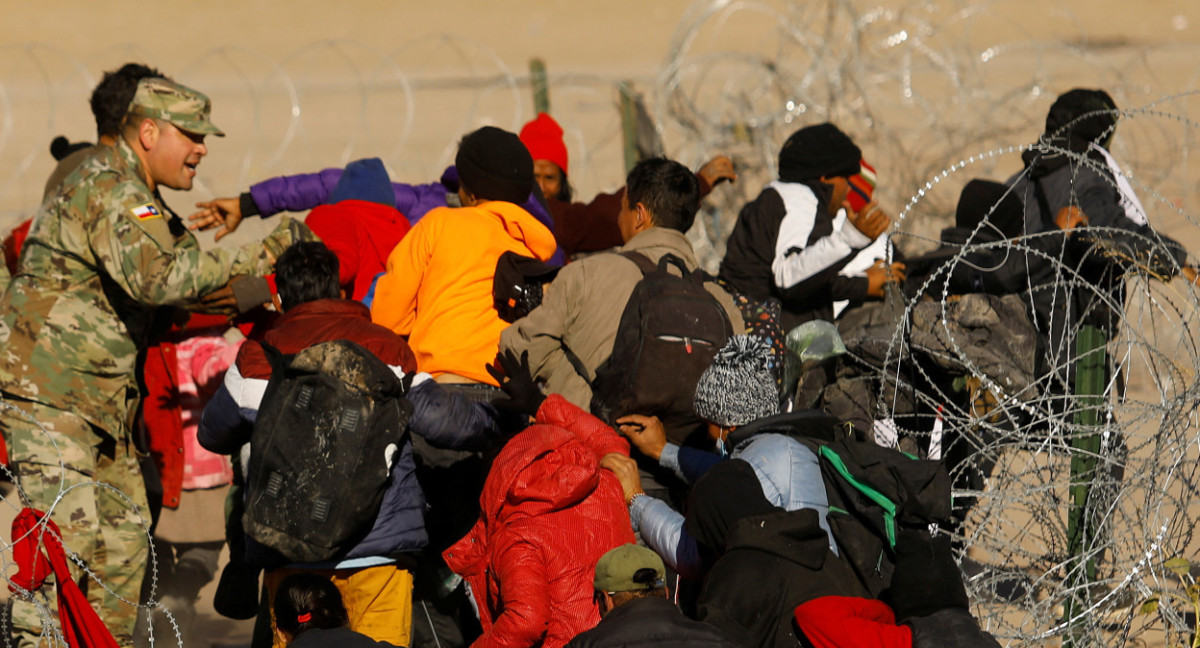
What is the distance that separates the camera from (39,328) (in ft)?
13.1

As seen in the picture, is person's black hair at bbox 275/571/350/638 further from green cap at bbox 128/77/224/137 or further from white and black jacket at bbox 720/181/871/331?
white and black jacket at bbox 720/181/871/331

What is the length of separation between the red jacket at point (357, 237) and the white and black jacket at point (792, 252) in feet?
4.37

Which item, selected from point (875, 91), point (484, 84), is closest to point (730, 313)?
point (875, 91)

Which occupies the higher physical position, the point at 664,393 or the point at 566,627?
the point at 664,393

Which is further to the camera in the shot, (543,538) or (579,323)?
(579,323)

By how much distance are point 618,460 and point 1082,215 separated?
2.21m

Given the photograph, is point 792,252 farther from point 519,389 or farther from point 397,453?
point 397,453

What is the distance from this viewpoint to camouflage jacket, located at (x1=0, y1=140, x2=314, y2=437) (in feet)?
13.0

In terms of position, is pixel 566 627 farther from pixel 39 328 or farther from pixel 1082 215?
pixel 1082 215

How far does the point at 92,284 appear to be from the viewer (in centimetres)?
409

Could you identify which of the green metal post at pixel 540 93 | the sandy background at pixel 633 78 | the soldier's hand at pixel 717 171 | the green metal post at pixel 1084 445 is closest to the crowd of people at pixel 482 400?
the green metal post at pixel 1084 445

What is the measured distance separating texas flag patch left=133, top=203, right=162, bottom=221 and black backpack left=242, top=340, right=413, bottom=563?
881 millimetres

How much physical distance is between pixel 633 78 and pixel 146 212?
29.1ft

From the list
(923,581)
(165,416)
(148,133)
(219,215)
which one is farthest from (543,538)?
(219,215)
